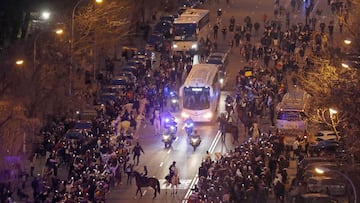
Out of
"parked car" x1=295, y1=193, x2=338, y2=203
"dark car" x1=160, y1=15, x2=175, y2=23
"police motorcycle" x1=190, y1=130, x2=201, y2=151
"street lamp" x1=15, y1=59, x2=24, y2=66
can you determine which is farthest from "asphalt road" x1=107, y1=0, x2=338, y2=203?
"dark car" x1=160, y1=15, x2=175, y2=23

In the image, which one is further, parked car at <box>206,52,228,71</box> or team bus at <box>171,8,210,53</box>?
team bus at <box>171,8,210,53</box>

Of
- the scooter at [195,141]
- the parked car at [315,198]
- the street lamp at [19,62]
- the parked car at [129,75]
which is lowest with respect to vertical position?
the scooter at [195,141]

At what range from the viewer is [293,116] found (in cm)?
5709

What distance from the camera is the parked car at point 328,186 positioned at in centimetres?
4578

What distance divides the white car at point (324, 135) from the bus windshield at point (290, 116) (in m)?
1.67

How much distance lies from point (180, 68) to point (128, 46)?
6614mm

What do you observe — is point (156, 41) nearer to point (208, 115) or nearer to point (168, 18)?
point (168, 18)

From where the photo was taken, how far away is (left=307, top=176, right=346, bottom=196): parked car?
1802 inches

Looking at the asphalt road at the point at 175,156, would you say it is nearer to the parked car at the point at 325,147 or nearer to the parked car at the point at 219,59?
the parked car at the point at 219,59

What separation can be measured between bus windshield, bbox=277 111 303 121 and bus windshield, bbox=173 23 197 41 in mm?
17803

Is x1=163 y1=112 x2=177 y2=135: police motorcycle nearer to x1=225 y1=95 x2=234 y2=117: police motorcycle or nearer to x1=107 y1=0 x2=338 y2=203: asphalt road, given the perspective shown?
x1=107 y1=0 x2=338 y2=203: asphalt road

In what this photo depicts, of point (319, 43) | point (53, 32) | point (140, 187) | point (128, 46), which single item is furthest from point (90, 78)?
point (140, 187)

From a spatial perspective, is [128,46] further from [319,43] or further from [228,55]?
[319,43]

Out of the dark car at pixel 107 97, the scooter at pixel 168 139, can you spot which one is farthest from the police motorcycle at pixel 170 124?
the dark car at pixel 107 97
